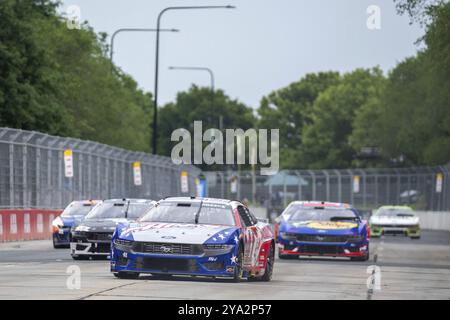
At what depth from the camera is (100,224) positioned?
26.5 meters

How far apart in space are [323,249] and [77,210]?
754 centimetres

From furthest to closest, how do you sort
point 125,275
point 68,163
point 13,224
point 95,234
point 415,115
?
point 415,115, point 68,163, point 13,224, point 95,234, point 125,275

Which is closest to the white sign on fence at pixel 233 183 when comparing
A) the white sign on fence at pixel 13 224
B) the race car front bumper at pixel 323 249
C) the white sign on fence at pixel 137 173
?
the white sign on fence at pixel 137 173

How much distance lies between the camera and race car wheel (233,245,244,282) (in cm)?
1842

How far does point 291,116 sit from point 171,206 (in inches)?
5564

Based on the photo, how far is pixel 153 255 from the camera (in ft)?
59.1

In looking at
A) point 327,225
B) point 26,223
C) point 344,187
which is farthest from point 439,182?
point 327,225

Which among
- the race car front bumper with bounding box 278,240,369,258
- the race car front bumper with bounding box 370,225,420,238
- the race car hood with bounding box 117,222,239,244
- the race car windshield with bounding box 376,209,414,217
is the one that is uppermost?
the race car hood with bounding box 117,222,239,244

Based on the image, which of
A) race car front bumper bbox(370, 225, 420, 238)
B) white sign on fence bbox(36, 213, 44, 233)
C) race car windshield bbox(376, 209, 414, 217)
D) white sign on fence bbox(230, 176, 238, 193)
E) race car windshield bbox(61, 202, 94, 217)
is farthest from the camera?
white sign on fence bbox(230, 176, 238, 193)

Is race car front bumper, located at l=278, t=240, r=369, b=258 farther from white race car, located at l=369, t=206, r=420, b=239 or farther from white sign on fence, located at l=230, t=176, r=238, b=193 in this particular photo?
white sign on fence, located at l=230, t=176, r=238, b=193

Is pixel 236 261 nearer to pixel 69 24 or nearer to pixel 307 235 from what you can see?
pixel 307 235

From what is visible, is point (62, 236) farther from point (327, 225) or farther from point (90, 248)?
point (327, 225)

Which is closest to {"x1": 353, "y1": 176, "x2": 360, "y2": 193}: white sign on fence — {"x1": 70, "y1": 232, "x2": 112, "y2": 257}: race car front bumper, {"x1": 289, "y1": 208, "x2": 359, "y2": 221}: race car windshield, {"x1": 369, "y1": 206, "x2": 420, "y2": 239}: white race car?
{"x1": 369, "y1": 206, "x2": 420, "y2": 239}: white race car

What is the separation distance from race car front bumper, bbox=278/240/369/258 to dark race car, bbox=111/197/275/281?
913 cm
